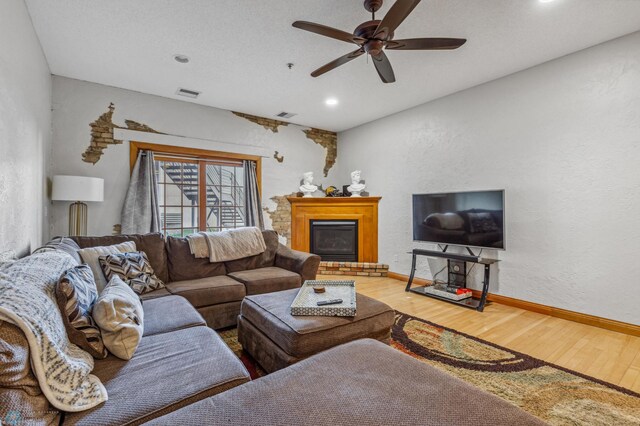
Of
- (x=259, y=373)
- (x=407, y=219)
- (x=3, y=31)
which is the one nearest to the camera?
(x=3, y=31)

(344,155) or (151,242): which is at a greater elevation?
(344,155)

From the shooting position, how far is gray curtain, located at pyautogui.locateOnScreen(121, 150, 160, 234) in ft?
12.8

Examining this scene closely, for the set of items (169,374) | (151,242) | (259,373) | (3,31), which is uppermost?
(3,31)

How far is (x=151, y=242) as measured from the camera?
9.91 ft

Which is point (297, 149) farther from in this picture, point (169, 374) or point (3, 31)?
point (169, 374)

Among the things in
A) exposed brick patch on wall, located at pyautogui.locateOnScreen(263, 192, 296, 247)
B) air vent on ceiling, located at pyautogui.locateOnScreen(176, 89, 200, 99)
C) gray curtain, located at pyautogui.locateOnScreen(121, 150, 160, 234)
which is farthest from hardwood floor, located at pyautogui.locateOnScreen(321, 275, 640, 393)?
air vent on ceiling, located at pyautogui.locateOnScreen(176, 89, 200, 99)

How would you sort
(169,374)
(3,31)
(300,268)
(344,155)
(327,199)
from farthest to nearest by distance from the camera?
(344,155) → (327,199) → (300,268) → (3,31) → (169,374)

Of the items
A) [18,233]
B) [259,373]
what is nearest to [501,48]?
[259,373]

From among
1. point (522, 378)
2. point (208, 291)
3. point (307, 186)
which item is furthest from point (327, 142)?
point (522, 378)

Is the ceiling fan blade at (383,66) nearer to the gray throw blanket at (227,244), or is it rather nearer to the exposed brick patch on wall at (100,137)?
the gray throw blanket at (227,244)

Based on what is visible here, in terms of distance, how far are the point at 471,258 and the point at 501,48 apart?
7.11 feet

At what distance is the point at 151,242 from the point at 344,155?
3842 millimetres

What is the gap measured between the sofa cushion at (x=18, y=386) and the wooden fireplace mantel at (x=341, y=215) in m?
4.44

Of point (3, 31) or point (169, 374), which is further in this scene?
point (3, 31)
